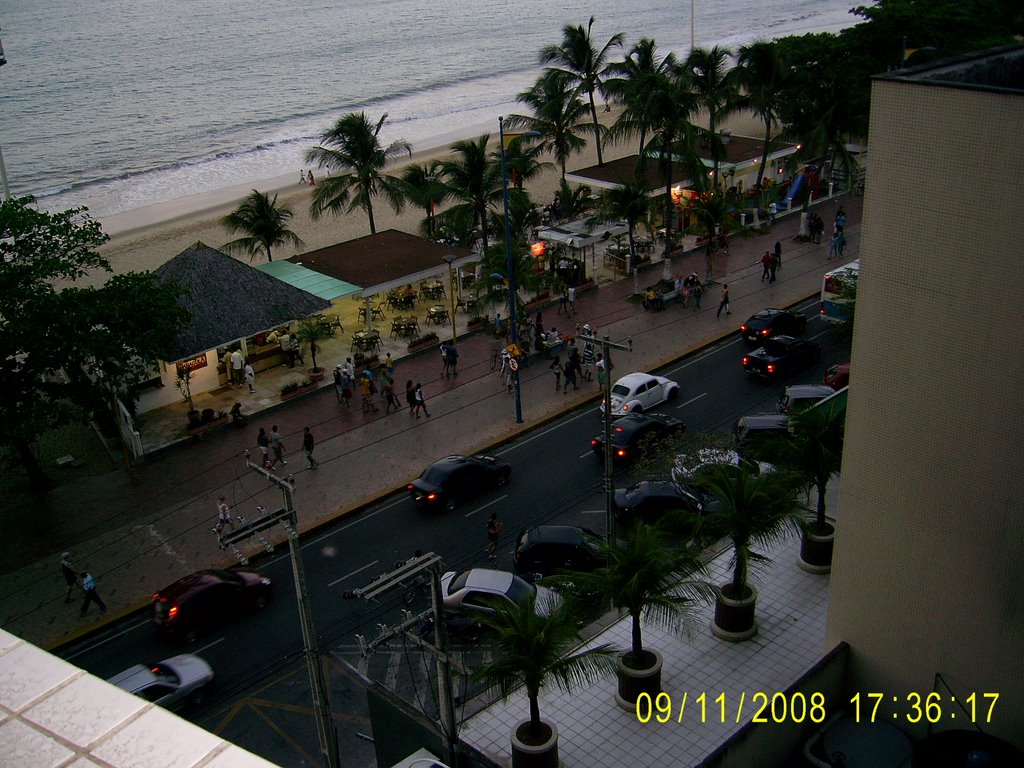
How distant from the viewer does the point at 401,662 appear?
820 inches

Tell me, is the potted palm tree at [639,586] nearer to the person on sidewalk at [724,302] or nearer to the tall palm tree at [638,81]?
the person on sidewalk at [724,302]

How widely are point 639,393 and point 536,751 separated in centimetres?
1697

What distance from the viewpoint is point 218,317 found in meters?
33.3

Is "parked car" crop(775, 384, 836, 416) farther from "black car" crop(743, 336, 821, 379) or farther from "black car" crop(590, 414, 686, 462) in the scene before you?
"black car" crop(590, 414, 686, 462)

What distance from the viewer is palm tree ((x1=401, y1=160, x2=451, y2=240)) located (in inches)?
1676

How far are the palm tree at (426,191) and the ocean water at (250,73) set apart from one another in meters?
32.1

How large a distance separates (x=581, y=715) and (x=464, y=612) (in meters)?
4.56

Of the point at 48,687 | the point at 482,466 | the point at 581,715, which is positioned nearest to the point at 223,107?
the point at 482,466

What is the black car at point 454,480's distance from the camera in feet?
85.8

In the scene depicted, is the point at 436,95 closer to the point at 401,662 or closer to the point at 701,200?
the point at 701,200

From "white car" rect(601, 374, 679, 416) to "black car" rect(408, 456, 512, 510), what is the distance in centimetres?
512

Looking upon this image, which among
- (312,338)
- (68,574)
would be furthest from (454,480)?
(312,338)

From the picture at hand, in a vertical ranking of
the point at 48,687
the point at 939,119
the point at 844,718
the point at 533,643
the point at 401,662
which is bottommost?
the point at 401,662

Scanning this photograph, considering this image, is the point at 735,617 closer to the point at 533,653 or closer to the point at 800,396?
the point at 533,653
